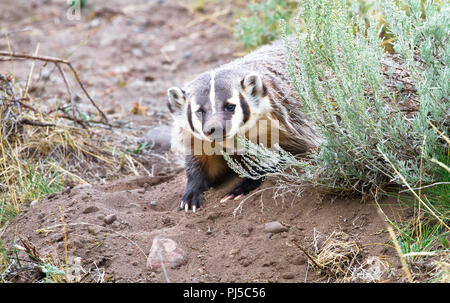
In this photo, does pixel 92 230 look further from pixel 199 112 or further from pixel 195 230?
pixel 199 112

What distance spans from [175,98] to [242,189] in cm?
65

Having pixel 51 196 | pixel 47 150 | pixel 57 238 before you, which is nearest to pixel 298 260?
pixel 57 238

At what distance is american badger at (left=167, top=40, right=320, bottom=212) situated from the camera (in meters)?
2.93

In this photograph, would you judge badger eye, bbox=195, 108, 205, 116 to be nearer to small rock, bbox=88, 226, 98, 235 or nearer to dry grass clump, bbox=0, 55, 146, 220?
small rock, bbox=88, 226, 98, 235

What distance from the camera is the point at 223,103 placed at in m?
2.93

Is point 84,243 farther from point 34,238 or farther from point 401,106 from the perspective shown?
point 401,106

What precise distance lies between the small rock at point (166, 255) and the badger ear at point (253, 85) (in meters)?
0.97

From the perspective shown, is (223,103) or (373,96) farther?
(223,103)

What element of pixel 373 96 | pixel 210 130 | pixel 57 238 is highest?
pixel 373 96

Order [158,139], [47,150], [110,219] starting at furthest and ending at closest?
[158,139], [47,150], [110,219]

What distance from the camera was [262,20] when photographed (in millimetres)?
5695

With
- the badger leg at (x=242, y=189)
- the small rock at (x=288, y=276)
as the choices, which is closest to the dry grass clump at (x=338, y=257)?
the small rock at (x=288, y=276)

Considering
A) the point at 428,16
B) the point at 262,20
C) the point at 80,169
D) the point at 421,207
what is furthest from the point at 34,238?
the point at 262,20

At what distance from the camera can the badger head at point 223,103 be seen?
287 centimetres
